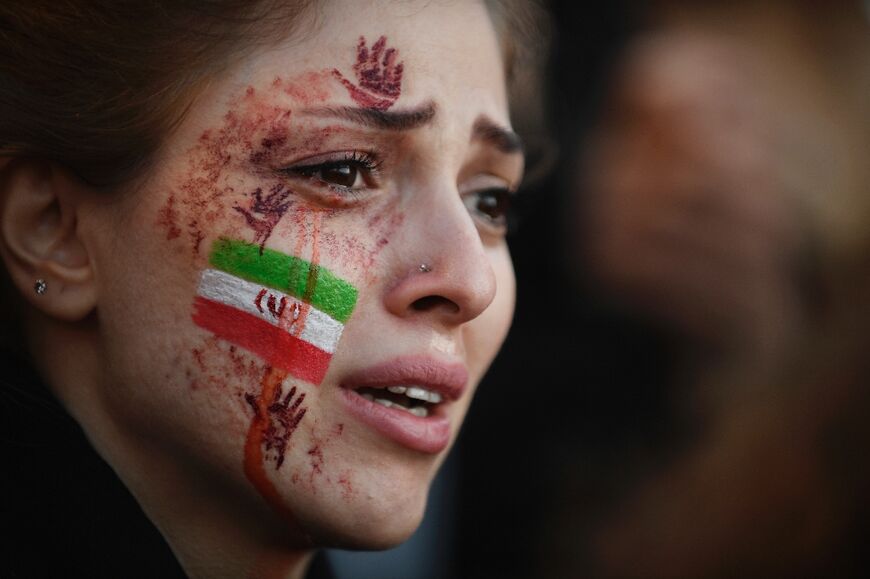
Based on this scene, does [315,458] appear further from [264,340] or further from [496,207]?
[496,207]

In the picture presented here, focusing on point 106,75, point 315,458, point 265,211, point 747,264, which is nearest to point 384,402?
point 315,458

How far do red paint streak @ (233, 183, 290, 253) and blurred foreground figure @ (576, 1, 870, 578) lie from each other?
254 cm

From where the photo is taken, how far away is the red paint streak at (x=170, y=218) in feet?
5.92

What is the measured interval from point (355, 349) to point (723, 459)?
2491mm

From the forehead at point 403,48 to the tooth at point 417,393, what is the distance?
557mm

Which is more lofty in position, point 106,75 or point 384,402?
point 106,75

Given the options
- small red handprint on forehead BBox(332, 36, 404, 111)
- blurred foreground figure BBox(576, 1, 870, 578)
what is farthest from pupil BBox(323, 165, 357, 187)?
blurred foreground figure BBox(576, 1, 870, 578)

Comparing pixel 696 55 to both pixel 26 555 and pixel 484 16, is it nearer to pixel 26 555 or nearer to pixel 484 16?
pixel 484 16

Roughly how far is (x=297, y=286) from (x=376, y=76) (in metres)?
0.44

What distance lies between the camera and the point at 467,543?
4.27 metres

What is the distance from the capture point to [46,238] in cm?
186

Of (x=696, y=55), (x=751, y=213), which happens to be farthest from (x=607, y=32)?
(x=751, y=213)

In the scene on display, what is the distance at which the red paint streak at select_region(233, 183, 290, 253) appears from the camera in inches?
71.4

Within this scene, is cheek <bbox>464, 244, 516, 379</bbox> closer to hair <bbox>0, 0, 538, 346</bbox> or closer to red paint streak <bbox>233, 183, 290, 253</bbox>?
red paint streak <bbox>233, 183, 290, 253</bbox>
